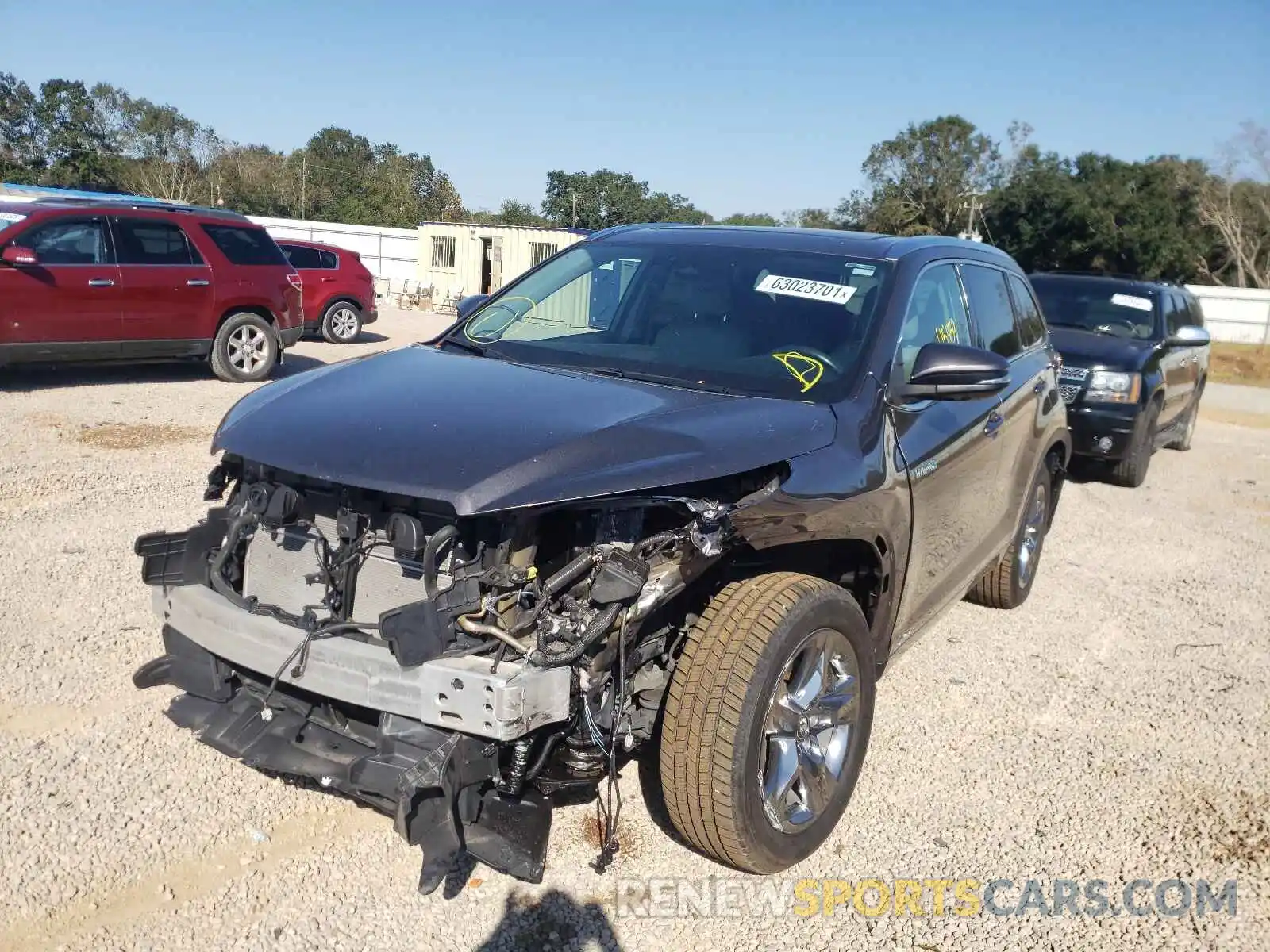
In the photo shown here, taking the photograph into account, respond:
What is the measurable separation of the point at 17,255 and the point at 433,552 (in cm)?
890

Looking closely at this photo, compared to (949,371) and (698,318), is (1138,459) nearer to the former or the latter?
(949,371)

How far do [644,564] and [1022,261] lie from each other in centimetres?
4637

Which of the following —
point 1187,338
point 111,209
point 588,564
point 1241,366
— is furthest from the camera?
point 1241,366

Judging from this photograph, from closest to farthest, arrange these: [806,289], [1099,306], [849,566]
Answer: [849,566], [806,289], [1099,306]

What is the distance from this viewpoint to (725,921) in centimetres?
287

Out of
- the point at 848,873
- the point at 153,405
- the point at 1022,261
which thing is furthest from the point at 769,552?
the point at 1022,261

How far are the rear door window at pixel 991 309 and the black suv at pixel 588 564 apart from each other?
800mm

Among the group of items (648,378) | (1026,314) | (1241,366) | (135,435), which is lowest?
(135,435)

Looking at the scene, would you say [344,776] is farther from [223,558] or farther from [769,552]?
[769,552]

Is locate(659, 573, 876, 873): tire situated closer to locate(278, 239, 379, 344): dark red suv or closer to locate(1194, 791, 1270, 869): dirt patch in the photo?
locate(1194, 791, 1270, 869): dirt patch

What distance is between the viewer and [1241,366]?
84.1 feet

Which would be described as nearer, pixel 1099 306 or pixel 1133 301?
pixel 1133 301

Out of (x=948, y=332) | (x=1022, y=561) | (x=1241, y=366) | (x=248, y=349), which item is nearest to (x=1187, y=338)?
(x=1022, y=561)

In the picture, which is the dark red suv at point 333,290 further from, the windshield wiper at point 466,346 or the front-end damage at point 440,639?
the front-end damage at point 440,639
